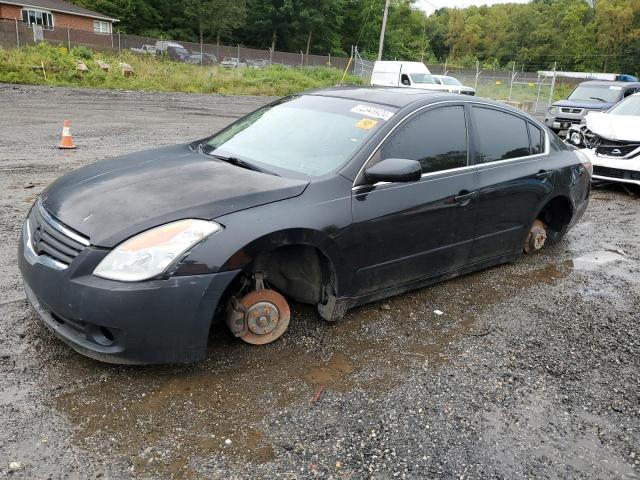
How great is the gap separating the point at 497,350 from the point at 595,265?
8.08 feet

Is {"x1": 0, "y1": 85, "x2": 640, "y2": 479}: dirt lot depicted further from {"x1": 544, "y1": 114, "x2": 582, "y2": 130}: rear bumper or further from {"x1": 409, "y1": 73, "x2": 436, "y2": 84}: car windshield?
{"x1": 409, "y1": 73, "x2": 436, "y2": 84}: car windshield

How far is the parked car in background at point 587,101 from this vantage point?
51.2 feet

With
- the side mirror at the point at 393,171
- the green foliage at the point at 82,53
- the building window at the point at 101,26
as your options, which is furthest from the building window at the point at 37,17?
the side mirror at the point at 393,171

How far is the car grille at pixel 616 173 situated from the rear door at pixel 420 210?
5.72m

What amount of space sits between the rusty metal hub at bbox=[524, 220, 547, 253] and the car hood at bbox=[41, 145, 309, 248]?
305 cm

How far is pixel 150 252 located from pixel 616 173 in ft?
27.4

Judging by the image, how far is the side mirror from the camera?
3471 millimetres

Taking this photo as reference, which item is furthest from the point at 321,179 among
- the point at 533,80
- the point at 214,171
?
the point at 533,80

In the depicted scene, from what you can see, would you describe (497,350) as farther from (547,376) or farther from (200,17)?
(200,17)

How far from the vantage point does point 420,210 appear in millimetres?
3861

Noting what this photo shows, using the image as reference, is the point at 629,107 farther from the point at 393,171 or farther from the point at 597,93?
the point at 393,171

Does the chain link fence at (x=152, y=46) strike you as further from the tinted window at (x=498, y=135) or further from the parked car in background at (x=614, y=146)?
the tinted window at (x=498, y=135)

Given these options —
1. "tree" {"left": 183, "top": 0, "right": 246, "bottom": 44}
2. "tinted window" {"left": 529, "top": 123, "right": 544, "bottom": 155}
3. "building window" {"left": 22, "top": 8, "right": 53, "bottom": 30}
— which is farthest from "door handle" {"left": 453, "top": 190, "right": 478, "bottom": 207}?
"tree" {"left": 183, "top": 0, "right": 246, "bottom": 44}

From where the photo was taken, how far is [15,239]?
4.95 m
